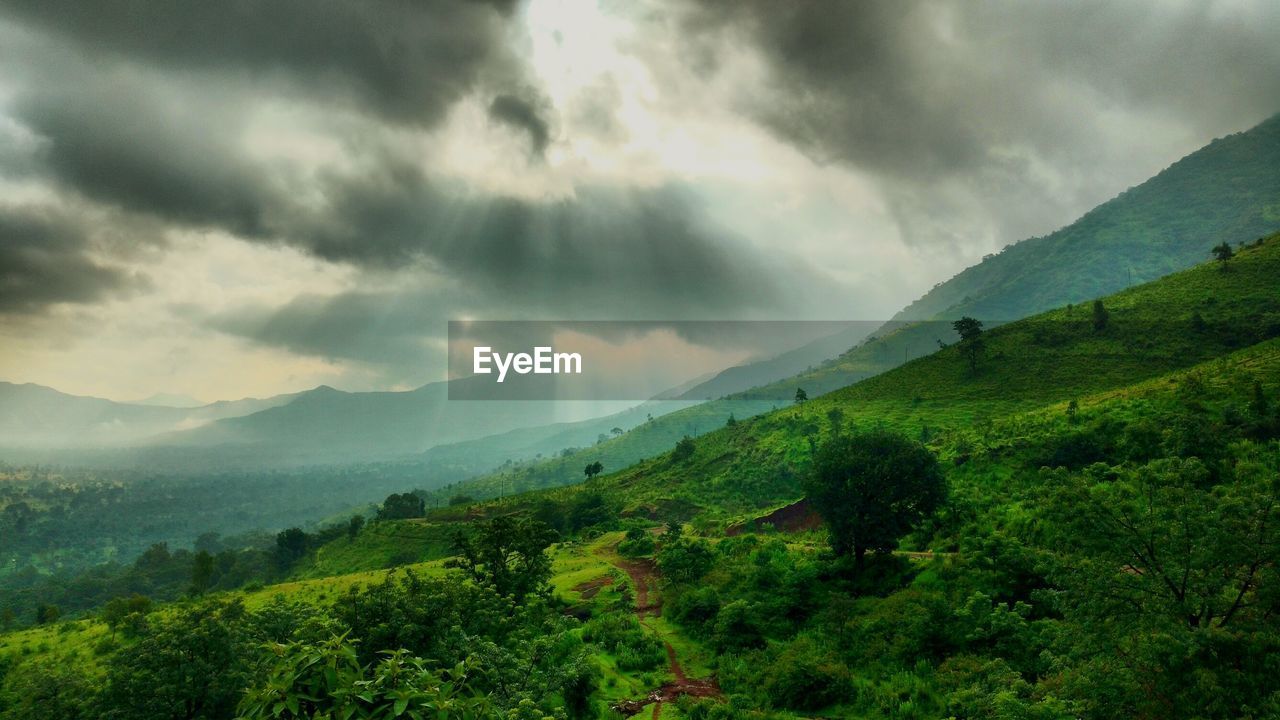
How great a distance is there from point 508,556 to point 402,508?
109627 millimetres

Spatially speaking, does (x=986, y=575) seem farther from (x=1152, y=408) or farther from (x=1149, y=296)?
(x=1149, y=296)

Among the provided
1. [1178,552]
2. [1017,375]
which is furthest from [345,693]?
[1017,375]

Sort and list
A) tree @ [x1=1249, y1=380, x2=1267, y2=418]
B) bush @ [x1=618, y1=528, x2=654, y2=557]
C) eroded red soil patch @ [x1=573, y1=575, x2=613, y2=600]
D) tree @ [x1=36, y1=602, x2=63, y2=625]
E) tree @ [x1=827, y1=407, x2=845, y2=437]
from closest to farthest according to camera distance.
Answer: tree @ [x1=1249, y1=380, x2=1267, y2=418] → eroded red soil patch @ [x1=573, y1=575, x2=613, y2=600] → bush @ [x1=618, y1=528, x2=654, y2=557] → tree @ [x1=36, y1=602, x2=63, y2=625] → tree @ [x1=827, y1=407, x2=845, y2=437]

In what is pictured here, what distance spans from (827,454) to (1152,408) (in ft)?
95.6

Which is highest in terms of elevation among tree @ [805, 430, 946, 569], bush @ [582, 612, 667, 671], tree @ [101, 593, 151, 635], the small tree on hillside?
the small tree on hillside

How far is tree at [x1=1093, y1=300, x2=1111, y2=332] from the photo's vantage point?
292 ft

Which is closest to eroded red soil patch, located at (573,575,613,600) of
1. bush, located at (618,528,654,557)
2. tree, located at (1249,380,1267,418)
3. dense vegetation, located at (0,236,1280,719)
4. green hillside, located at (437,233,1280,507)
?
dense vegetation, located at (0,236,1280,719)

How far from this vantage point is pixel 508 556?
35344 mm

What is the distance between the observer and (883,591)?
31.1 m

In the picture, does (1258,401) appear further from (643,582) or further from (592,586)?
(592,586)

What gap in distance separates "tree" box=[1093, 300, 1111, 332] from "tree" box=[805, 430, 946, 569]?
76630 millimetres

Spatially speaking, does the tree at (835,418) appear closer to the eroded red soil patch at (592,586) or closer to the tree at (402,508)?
the eroded red soil patch at (592,586)

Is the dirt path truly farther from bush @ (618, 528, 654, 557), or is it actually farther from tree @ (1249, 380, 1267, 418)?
tree @ (1249, 380, 1267, 418)

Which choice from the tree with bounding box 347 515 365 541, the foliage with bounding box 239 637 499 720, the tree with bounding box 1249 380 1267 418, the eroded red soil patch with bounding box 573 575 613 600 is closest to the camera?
the foliage with bounding box 239 637 499 720
